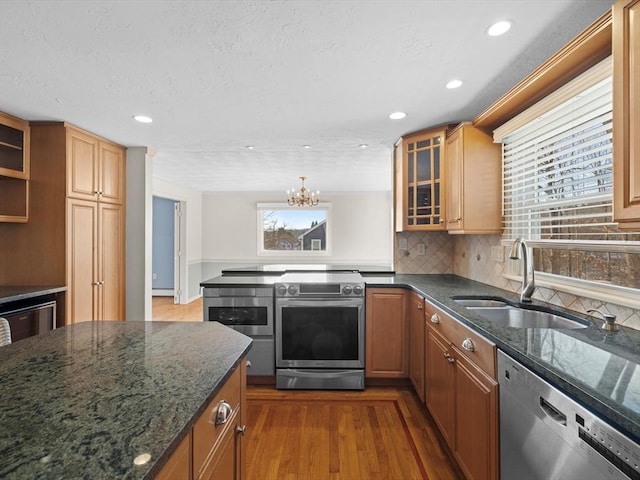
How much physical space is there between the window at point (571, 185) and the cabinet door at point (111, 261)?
11.7 feet

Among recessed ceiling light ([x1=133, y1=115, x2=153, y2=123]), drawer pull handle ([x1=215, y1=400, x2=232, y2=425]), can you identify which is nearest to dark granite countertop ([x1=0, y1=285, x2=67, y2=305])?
recessed ceiling light ([x1=133, y1=115, x2=153, y2=123])

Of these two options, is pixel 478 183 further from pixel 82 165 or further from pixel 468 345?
pixel 82 165

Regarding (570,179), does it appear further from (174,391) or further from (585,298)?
(174,391)

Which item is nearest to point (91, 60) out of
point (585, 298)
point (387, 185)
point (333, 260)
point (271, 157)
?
point (271, 157)

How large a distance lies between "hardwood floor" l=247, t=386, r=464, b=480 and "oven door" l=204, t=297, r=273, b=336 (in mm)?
528

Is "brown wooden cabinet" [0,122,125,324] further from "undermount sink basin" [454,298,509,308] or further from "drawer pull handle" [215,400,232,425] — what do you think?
"undermount sink basin" [454,298,509,308]

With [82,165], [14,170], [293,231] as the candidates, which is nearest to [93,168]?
[82,165]

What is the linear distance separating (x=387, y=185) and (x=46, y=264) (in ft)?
16.7

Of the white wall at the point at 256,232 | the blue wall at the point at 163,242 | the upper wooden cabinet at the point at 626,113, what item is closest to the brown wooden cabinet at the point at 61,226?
the upper wooden cabinet at the point at 626,113

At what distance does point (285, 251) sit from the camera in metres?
6.98

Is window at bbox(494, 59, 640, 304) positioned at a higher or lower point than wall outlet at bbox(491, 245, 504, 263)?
higher

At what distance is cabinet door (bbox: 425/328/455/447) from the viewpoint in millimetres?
1837

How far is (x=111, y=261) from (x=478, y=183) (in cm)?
348

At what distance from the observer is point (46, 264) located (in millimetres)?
2857
